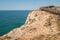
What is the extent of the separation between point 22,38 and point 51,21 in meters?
2.38

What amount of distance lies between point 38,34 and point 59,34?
114 cm

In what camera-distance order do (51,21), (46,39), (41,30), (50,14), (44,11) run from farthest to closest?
(44,11) < (50,14) < (51,21) < (41,30) < (46,39)

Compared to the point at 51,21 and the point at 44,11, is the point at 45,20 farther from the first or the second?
the point at 44,11

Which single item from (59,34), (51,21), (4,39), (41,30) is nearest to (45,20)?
(51,21)

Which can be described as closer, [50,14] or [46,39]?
[46,39]

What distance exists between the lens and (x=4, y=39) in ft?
31.9

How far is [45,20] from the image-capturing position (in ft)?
34.8

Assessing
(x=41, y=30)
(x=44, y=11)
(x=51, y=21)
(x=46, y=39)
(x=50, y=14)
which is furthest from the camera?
(x=44, y=11)

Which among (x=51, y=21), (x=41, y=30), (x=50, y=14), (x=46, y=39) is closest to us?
(x=46, y=39)

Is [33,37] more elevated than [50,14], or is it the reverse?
[50,14]

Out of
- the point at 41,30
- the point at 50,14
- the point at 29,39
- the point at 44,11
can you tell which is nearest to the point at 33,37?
the point at 29,39

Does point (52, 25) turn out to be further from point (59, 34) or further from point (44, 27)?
point (59, 34)

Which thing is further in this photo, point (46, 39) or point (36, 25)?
point (36, 25)

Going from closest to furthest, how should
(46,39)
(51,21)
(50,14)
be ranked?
(46,39)
(51,21)
(50,14)
